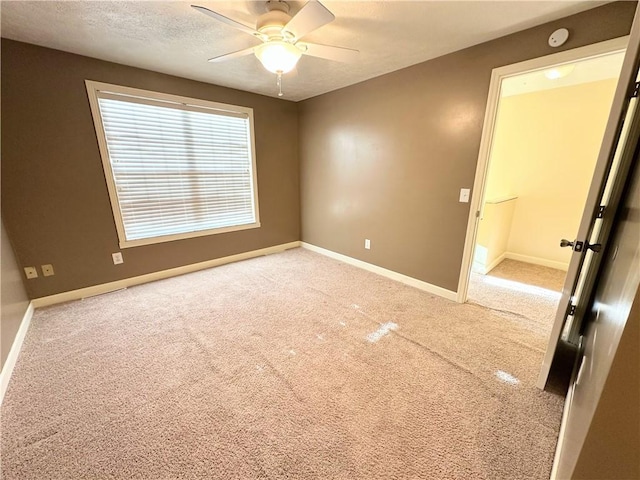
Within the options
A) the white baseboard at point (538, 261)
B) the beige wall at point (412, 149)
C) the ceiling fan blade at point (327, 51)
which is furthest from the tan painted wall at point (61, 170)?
the white baseboard at point (538, 261)

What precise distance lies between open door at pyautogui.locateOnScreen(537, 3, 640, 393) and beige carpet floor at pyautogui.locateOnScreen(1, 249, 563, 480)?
337 mm

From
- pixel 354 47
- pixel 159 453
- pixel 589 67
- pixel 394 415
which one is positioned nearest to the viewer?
pixel 159 453

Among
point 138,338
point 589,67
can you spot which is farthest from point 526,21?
point 138,338

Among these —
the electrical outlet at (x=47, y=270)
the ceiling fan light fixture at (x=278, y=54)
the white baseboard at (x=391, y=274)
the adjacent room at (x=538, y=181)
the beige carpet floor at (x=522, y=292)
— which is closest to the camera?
the ceiling fan light fixture at (x=278, y=54)

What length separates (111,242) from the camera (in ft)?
9.29

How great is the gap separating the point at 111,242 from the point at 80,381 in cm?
165

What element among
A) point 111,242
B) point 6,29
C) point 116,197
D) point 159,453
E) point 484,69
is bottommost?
point 159,453

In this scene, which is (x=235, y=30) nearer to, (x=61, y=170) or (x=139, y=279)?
(x=61, y=170)

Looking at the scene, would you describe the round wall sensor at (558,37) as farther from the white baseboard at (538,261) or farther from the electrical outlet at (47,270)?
the electrical outlet at (47,270)

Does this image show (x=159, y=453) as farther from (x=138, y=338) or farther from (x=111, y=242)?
(x=111, y=242)

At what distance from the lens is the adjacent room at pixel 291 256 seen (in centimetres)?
122

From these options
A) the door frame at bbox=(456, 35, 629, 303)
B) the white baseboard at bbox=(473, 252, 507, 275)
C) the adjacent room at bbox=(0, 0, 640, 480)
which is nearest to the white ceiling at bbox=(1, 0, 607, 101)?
the adjacent room at bbox=(0, 0, 640, 480)

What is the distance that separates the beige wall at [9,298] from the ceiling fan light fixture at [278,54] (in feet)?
8.12

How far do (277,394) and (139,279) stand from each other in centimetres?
247
